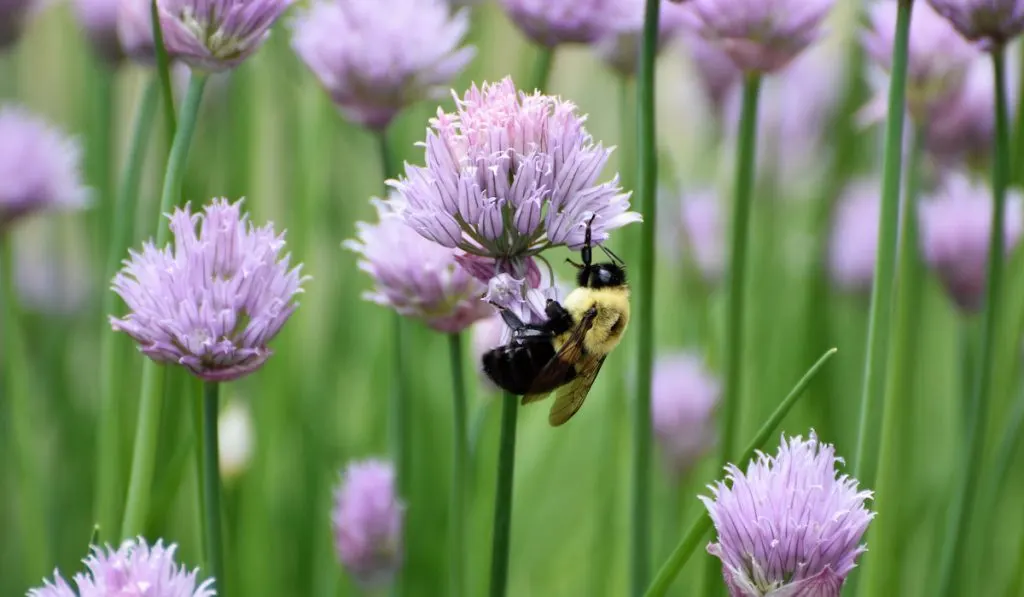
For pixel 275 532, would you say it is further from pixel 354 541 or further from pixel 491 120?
pixel 491 120

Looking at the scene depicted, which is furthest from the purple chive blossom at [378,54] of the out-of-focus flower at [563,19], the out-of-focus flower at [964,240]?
the out-of-focus flower at [964,240]

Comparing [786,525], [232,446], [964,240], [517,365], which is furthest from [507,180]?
[964,240]

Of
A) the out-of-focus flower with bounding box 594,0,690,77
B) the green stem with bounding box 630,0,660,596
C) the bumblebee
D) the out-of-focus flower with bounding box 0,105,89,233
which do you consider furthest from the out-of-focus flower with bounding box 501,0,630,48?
the out-of-focus flower with bounding box 0,105,89,233

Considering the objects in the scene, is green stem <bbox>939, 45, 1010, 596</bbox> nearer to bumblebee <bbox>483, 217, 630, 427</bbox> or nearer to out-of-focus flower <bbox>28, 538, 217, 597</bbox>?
bumblebee <bbox>483, 217, 630, 427</bbox>

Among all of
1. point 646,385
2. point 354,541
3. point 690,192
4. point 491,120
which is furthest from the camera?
point 690,192

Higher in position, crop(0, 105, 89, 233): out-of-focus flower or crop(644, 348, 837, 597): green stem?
crop(0, 105, 89, 233): out-of-focus flower

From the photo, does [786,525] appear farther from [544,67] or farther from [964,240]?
[964,240]

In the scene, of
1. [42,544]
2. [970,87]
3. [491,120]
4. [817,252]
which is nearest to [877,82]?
[970,87]
